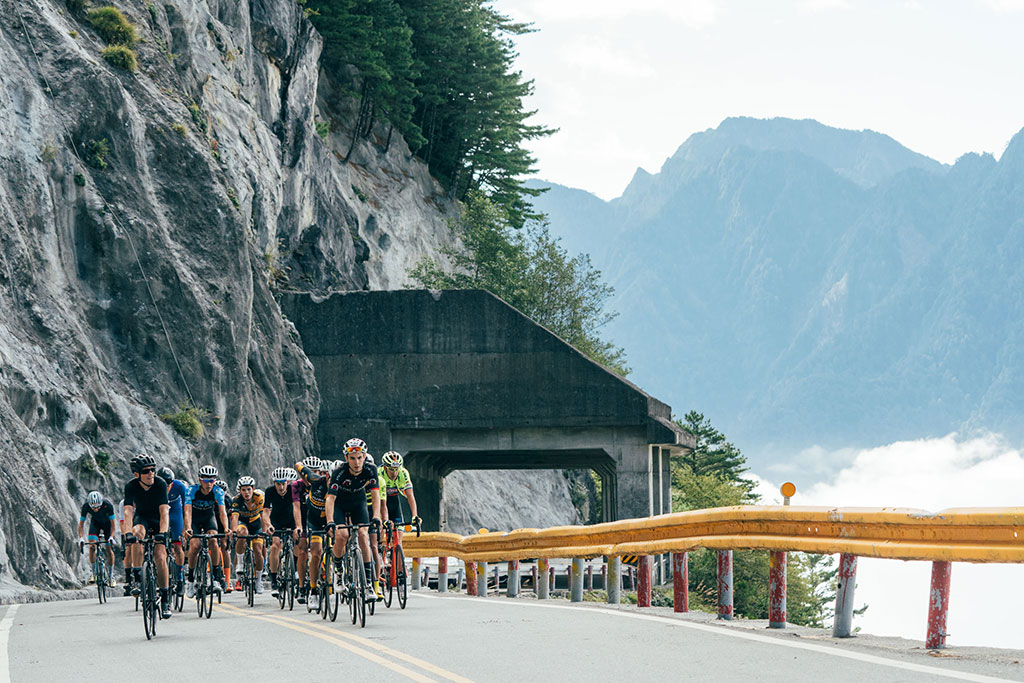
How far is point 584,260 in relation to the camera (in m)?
74.2

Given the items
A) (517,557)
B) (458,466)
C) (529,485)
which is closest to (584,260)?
(529,485)

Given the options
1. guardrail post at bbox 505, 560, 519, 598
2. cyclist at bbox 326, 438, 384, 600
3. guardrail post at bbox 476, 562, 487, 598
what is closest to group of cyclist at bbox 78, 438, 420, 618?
cyclist at bbox 326, 438, 384, 600

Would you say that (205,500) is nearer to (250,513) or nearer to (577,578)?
(250,513)

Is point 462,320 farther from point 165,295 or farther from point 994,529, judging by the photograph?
point 994,529

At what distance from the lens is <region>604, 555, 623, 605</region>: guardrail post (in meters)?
17.5

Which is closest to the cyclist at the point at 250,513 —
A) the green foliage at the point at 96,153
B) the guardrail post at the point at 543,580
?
the guardrail post at the point at 543,580

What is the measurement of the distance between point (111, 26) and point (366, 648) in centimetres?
3270

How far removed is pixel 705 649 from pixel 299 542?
8.29m

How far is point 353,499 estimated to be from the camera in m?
15.2

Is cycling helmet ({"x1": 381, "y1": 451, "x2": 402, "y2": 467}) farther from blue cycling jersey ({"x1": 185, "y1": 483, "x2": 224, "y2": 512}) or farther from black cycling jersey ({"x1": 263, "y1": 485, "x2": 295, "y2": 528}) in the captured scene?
blue cycling jersey ({"x1": 185, "y1": 483, "x2": 224, "y2": 512})

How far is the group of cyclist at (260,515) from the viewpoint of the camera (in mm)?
15094

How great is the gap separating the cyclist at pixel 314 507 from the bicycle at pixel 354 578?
158 cm

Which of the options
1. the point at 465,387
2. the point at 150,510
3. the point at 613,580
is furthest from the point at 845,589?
the point at 465,387

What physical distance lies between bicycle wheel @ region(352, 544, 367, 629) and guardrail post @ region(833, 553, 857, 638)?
5111mm
